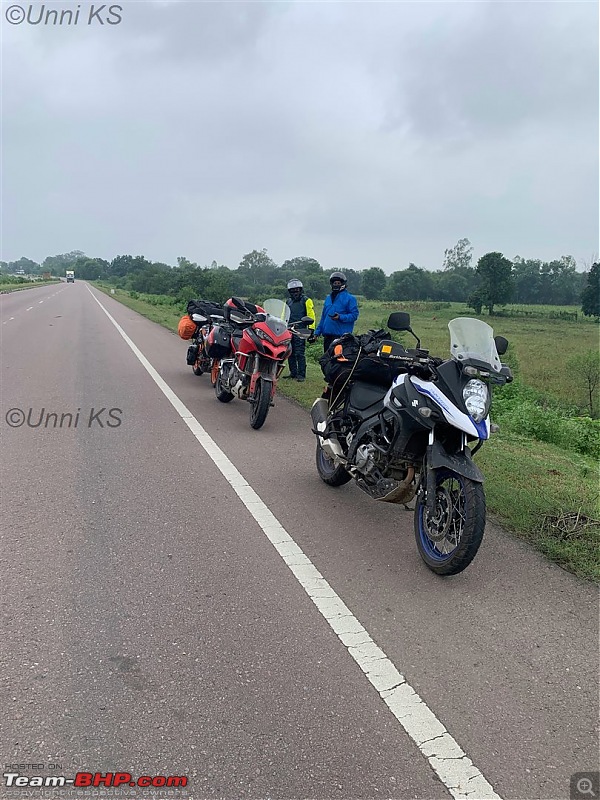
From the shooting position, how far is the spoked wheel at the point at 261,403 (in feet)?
24.8

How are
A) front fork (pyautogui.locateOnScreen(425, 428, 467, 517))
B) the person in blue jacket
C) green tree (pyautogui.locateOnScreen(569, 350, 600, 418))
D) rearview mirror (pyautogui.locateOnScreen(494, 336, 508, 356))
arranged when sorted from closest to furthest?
front fork (pyautogui.locateOnScreen(425, 428, 467, 517))
rearview mirror (pyautogui.locateOnScreen(494, 336, 508, 356))
the person in blue jacket
green tree (pyautogui.locateOnScreen(569, 350, 600, 418))

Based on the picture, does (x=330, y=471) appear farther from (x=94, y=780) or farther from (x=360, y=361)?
(x=94, y=780)

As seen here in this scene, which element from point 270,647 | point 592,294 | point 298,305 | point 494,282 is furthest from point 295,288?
point 592,294

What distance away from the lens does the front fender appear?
3764 millimetres

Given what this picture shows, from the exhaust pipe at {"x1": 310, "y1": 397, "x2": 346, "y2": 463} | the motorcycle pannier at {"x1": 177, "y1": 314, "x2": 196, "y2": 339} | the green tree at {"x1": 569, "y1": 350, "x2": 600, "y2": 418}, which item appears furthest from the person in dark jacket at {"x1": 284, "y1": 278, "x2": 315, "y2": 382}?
the green tree at {"x1": 569, "y1": 350, "x2": 600, "y2": 418}

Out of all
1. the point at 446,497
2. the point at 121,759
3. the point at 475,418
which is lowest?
the point at 121,759

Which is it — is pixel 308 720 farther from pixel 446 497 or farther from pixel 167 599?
pixel 446 497

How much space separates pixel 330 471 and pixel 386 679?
281 cm

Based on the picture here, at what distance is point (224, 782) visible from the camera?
225 cm

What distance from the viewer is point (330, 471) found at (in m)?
5.62

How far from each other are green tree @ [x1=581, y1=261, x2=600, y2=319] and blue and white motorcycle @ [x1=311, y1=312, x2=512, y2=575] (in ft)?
203

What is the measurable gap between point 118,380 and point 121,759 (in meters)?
8.90

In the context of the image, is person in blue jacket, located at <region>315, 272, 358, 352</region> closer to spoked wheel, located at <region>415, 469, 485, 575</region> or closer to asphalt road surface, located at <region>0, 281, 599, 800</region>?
asphalt road surface, located at <region>0, 281, 599, 800</region>

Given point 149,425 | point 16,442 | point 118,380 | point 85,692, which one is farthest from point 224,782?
point 118,380
